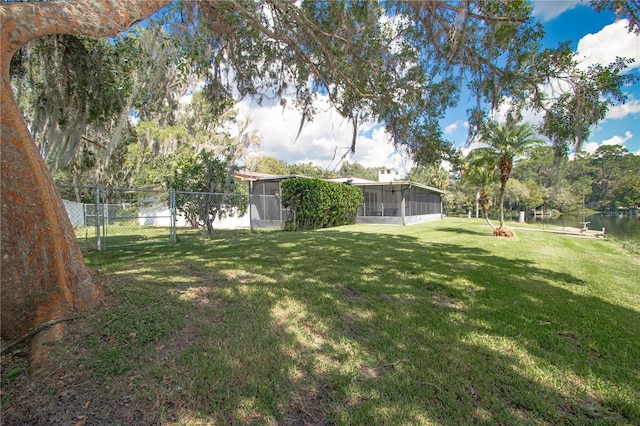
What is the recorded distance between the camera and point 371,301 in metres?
3.73

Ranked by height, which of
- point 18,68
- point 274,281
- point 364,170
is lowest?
point 274,281

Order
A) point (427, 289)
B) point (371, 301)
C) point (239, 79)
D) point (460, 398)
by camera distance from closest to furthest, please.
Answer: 1. point (460, 398)
2. point (371, 301)
3. point (427, 289)
4. point (239, 79)

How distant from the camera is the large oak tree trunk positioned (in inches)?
80.7

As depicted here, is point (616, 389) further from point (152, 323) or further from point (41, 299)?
point (41, 299)

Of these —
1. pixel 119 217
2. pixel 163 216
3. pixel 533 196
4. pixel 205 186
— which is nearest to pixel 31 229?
pixel 163 216

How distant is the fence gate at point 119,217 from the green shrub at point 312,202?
5105 mm

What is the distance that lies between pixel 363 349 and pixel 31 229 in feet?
8.94

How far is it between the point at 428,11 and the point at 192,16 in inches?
152

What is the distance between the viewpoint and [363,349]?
2.56m

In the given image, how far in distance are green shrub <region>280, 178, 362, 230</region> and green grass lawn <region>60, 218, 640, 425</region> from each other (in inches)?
359

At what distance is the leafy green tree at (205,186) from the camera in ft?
36.0

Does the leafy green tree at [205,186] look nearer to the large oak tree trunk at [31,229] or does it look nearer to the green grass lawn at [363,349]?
the green grass lawn at [363,349]

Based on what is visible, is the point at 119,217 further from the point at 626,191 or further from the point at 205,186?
the point at 626,191

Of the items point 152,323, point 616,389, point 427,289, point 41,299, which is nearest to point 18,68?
point 41,299
